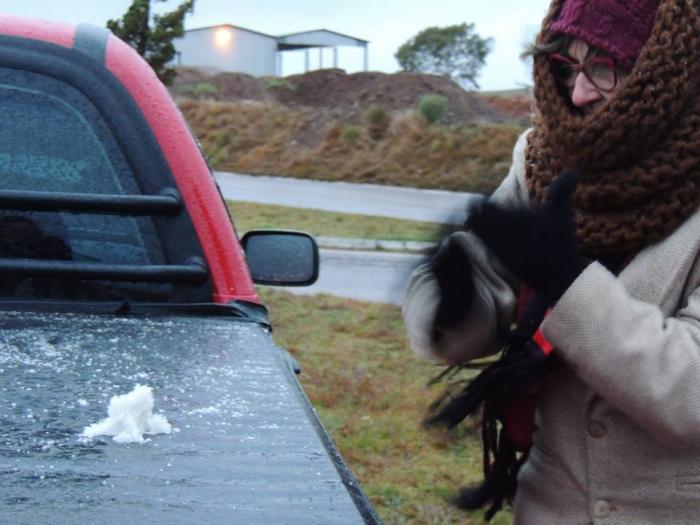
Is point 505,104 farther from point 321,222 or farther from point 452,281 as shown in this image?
A: point 452,281

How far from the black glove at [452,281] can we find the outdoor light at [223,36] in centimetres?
5051

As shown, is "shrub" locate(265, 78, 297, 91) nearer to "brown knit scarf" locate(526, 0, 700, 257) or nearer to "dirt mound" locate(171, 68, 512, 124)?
"dirt mound" locate(171, 68, 512, 124)

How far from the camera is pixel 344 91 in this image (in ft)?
120

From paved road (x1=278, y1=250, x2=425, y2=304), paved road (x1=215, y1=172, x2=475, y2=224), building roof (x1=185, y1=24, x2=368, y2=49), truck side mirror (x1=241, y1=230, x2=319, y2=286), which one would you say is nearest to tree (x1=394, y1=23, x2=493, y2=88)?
A: building roof (x1=185, y1=24, x2=368, y2=49)

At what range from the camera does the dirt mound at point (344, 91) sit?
3250cm

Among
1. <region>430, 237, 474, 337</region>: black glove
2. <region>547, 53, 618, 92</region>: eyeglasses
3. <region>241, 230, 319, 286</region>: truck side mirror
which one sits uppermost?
<region>547, 53, 618, 92</region>: eyeglasses

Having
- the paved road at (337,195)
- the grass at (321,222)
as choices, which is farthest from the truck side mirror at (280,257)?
the paved road at (337,195)

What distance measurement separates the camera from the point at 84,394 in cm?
167

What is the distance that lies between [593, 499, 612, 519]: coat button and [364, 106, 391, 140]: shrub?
27.7 m

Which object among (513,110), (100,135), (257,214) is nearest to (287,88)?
(513,110)

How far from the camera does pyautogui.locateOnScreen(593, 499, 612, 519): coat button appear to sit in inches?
72.8

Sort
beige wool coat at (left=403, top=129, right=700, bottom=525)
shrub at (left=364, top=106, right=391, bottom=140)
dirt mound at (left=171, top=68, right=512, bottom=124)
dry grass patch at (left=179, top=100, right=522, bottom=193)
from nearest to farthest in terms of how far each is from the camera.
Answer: beige wool coat at (left=403, top=129, right=700, bottom=525), dry grass patch at (left=179, top=100, right=522, bottom=193), shrub at (left=364, top=106, right=391, bottom=140), dirt mound at (left=171, top=68, right=512, bottom=124)

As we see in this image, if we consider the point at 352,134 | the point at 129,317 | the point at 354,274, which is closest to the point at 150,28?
the point at 354,274

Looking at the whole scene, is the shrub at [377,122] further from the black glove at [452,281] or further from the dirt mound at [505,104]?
the black glove at [452,281]
